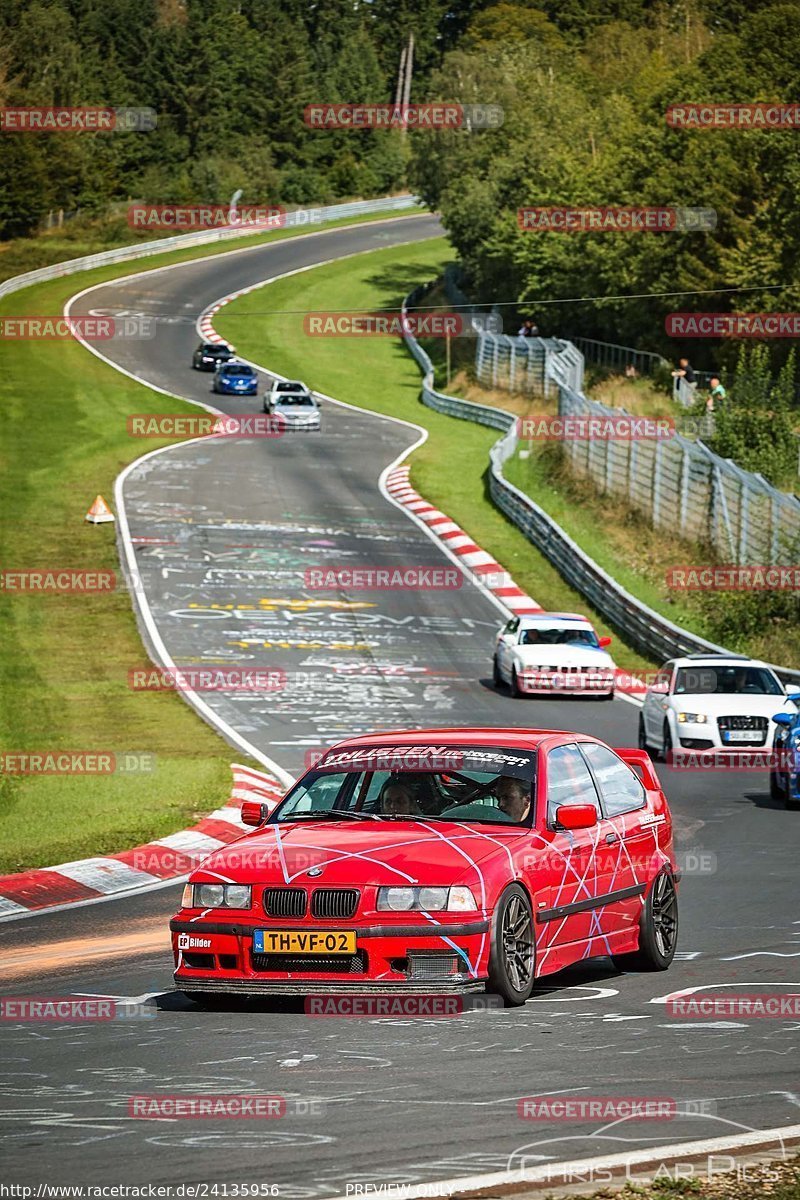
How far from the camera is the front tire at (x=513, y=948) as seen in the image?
8789mm

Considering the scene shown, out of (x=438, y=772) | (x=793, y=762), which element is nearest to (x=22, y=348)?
(x=793, y=762)

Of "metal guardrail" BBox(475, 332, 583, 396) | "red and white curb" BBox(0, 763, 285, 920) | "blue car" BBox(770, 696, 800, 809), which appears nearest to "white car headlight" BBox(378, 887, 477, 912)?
"red and white curb" BBox(0, 763, 285, 920)

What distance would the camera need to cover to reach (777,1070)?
7633 millimetres

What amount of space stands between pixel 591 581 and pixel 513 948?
27589mm

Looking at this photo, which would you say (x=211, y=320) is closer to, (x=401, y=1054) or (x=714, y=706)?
(x=714, y=706)

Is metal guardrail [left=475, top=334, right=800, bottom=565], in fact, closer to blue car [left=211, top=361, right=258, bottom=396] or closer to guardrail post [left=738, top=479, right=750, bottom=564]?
guardrail post [left=738, top=479, right=750, bottom=564]

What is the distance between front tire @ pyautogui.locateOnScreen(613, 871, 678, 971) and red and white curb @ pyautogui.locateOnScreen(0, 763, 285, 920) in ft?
15.9

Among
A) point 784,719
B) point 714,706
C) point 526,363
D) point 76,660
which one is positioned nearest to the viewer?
point 784,719

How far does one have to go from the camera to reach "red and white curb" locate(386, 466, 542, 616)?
121 ft

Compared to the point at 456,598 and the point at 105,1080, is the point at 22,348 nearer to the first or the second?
the point at 456,598

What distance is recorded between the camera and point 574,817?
9.48 m

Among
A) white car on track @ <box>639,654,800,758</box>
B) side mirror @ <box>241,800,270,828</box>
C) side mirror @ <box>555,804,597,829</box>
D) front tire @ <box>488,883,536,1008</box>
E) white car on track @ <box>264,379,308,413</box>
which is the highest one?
side mirror @ <box>555,804,597,829</box>

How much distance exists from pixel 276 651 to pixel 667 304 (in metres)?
29.6

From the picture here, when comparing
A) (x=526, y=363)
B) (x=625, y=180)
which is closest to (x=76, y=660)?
(x=526, y=363)
